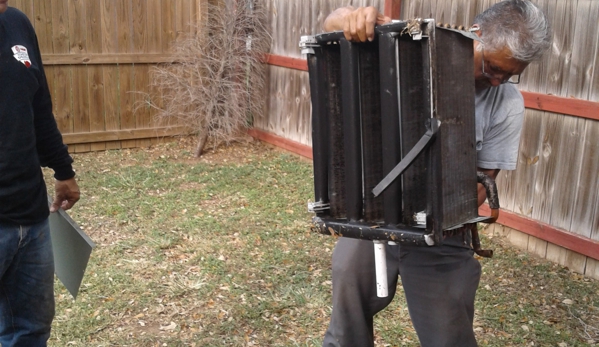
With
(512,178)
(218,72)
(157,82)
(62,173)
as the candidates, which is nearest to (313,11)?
(218,72)

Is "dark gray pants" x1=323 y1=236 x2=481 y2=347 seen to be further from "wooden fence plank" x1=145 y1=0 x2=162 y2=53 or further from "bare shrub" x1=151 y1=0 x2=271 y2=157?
"wooden fence plank" x1=145 y1=0 x2=162 y2=53

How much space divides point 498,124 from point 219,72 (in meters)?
6.02

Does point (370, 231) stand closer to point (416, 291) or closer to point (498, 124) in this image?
point (416, 291)

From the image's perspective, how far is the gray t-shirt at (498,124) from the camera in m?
2.52

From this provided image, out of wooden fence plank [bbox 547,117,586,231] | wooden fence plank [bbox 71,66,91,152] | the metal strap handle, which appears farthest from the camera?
wooden fence plank [bbox 71,66,91,152]

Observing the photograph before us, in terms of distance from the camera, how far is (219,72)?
26.7ft

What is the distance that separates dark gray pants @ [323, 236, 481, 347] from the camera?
2445 mm

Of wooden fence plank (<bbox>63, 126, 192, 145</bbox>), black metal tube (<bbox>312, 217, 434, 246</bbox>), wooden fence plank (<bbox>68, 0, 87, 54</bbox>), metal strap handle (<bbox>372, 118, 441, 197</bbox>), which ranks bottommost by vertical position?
wooden fence plank (<bbox>63, 126, 192, 145</bbox>)

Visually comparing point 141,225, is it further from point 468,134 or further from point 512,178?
point 468,134

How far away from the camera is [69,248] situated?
2.98m

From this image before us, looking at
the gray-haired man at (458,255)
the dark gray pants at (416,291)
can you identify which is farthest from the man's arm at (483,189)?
the dark gray pants at (416,291)

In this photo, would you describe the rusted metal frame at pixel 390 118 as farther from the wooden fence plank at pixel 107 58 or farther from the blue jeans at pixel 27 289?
the wooden fence plank at pixel 107 58

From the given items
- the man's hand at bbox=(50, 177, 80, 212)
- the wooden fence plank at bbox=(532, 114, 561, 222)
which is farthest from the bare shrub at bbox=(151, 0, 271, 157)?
the man's hand at bbox=(50, 177, 80, 212)

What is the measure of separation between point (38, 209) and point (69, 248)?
0.46 m
